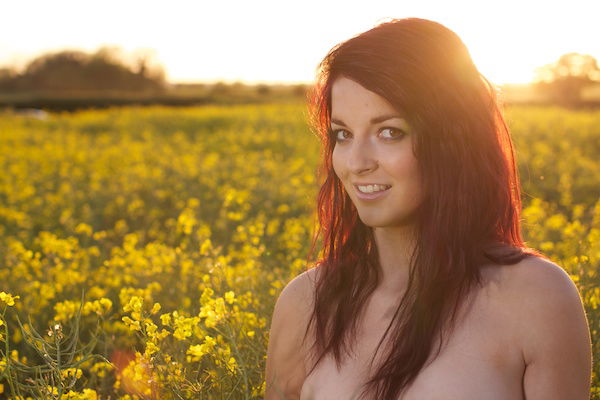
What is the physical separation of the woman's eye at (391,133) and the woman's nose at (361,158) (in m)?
0.05

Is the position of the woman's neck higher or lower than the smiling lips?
lower

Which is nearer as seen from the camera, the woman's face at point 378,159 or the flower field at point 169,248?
the woman's face at point 378,159

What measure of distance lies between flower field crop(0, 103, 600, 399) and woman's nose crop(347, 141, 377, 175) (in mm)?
531

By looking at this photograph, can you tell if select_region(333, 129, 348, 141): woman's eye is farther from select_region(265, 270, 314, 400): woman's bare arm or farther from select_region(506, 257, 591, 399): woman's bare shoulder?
select_region(506, 257, 591, 399): woman's bare shoulder

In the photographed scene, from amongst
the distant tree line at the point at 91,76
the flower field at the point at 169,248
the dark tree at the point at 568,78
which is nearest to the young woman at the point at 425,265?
the flower field at the point at 169,248

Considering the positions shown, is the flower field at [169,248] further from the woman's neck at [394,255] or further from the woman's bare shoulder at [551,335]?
the woman's bare shoulder at [551,335]

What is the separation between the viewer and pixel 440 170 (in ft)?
5.92

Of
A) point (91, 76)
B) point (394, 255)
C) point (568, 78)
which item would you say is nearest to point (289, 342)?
point (394, 255)

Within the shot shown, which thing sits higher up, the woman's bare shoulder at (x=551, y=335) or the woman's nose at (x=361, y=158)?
the woman's nose at (x=361, y=158)

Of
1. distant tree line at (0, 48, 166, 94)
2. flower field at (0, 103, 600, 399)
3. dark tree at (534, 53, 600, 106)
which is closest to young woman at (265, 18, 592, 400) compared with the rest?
flower field at (0, 103, 600, 399)

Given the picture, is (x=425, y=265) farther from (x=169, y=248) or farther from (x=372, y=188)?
(x=169, y=248)

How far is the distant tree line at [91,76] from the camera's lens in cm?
5044

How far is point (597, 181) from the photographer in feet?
30.8

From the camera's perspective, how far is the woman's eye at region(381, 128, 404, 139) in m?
1.84
